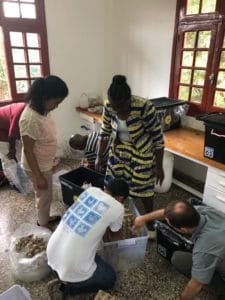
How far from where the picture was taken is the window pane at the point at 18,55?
277 centimetres

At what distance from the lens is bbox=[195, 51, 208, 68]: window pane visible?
2.22 m

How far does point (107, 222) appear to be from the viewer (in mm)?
1104

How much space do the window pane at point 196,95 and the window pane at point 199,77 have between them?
6 cm

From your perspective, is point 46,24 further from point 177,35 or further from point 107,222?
point 107,222

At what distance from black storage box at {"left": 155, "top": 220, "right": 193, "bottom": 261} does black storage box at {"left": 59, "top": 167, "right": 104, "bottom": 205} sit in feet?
2.17

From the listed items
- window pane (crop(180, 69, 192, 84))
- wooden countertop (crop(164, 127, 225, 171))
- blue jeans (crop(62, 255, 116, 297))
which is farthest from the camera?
window pane (crop(180, 69, 192, 84))

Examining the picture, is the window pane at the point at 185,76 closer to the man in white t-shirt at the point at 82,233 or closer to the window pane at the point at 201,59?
the window pane at the point at 201,59

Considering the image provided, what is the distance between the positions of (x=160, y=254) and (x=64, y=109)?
219 cm

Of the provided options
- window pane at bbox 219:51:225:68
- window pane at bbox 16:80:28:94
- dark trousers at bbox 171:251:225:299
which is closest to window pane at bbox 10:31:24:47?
window pane at bbox 16:80:28:94

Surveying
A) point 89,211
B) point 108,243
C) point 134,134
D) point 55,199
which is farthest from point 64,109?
point 89,211

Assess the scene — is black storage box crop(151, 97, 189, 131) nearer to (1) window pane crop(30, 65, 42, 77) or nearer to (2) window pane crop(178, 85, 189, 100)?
(2) window pane crop(178, 85, 189, 100)

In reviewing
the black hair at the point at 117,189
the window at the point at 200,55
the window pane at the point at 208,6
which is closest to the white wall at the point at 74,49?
the window at the point at 200,55

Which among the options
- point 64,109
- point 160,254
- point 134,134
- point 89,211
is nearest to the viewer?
point 89,211

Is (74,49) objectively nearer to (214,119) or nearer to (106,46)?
(106,46)
